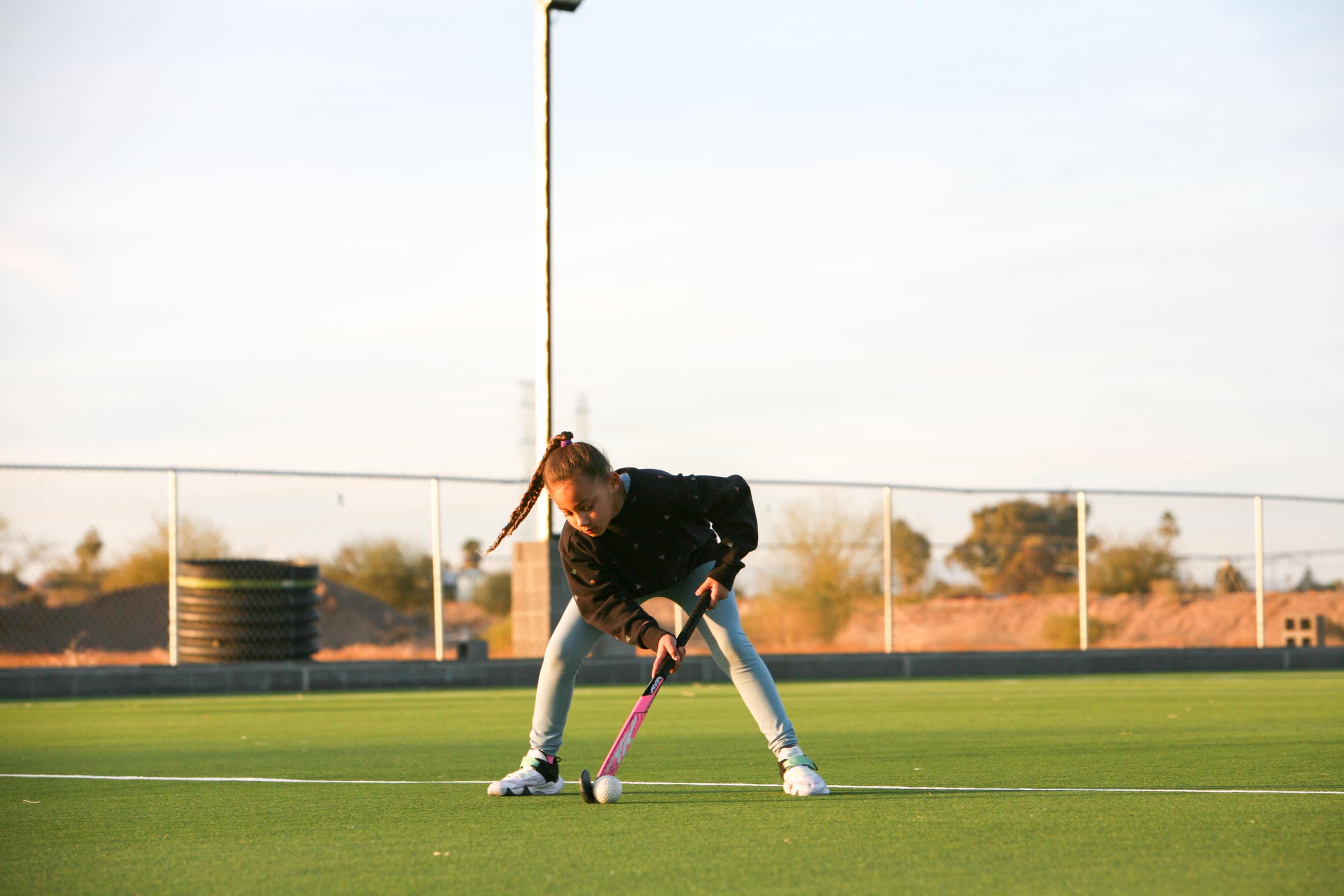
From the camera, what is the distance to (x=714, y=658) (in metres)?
5.20

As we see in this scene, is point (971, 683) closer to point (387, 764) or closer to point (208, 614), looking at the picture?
point (208, 614)

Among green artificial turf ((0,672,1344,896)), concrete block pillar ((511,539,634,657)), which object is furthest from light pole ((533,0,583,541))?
green artificial turf ((0,672,1344,896))

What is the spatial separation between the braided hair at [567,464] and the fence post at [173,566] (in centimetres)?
948

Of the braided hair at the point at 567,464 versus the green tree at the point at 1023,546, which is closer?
the braided hair at the point at 567,464

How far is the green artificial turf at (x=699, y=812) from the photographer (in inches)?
137

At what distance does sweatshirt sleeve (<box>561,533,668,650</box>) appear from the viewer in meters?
4.98

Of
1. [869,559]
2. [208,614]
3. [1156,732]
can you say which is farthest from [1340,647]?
[208,614]

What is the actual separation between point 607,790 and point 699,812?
16.2 inches

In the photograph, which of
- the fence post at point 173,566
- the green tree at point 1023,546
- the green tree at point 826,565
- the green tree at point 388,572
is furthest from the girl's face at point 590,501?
the green tree at point 1023,546

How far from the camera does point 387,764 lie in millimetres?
6441

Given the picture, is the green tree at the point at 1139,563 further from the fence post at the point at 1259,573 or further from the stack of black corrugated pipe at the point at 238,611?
the stack of black corrugated pipe at the point at 238,611

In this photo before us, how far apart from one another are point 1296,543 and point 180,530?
13.8 meters

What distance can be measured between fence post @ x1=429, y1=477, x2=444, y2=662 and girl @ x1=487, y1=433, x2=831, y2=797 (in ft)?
31.6

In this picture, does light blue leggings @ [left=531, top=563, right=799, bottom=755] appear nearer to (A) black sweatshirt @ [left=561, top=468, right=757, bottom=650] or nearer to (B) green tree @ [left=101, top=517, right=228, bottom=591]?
(A) black sweatshirt @ [left=561, top=468, right=757, bottom=650]
